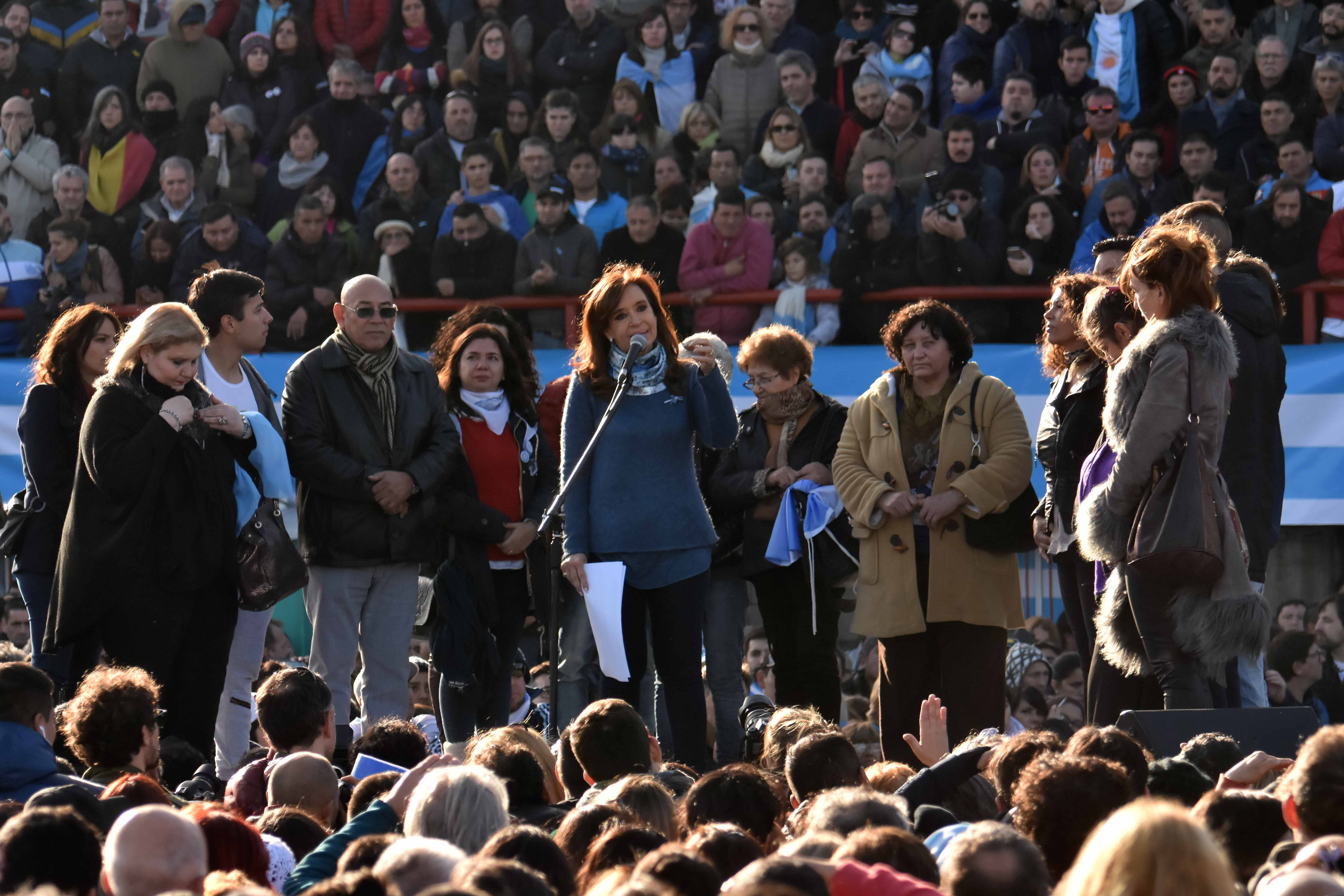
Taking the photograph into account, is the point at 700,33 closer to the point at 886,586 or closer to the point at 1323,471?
the point at 1323,471

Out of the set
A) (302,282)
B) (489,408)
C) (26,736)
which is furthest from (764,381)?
(302,282)

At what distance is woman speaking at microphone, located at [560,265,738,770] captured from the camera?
19.1 ft

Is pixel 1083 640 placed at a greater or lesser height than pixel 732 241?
lesser

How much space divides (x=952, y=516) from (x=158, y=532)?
2657mm

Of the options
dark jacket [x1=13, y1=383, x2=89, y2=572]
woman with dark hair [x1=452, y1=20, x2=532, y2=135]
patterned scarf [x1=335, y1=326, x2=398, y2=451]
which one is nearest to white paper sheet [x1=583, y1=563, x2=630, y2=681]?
patterned scarf [x1=335, y1=326, x2=398, y2=451]

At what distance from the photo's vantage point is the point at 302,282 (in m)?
11.0

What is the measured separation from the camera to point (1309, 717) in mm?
4754

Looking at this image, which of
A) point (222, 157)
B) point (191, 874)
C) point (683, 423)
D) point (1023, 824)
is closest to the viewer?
point (191, 874)

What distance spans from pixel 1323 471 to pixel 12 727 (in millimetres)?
7074

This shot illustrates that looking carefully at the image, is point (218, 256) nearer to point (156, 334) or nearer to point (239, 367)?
point (239, 367)

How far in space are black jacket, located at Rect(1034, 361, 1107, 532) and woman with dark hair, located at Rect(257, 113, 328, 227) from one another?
7231 millimetres

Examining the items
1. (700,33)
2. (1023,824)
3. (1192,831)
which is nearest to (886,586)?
(1023,824)

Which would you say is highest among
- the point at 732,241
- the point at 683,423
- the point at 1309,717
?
the point at 732,241

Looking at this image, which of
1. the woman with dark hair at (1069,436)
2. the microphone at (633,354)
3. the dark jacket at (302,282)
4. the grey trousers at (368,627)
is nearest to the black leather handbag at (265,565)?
the grey trousers at (368,627)
